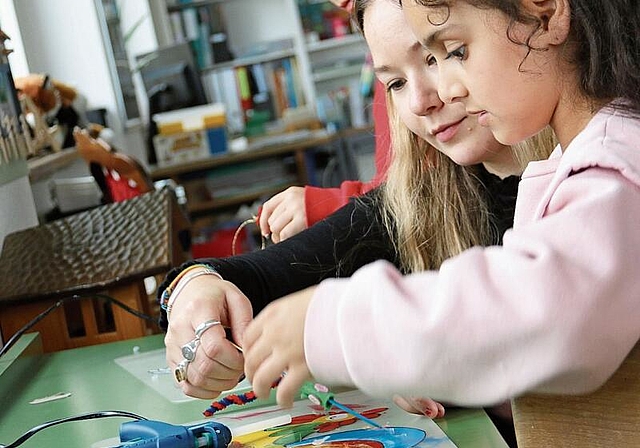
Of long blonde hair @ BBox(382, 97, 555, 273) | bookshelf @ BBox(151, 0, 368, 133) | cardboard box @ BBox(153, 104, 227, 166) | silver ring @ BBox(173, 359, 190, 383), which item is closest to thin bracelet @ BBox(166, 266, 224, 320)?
silver ring @ BBox(173, 359, 190, 383)

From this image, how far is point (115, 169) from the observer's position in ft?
8.08

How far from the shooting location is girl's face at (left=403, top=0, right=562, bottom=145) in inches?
29.1

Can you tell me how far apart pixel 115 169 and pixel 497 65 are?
1.82 m

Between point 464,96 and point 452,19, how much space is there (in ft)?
0.25

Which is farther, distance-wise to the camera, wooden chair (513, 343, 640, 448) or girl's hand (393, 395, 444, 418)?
girl's hand (393, 395, 444, 418)

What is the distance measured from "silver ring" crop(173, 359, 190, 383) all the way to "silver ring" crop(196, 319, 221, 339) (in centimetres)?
3

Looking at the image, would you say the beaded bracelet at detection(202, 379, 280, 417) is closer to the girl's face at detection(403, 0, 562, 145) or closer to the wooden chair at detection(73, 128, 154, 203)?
the girl's face at detection(403, 0, 562, 145)

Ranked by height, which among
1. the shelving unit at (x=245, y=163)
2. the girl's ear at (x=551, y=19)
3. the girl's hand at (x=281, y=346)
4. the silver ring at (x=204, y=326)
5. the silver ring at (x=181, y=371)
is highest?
the girl's ear at (x=551, y=19)

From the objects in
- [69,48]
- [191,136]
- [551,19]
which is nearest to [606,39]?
[551,19]

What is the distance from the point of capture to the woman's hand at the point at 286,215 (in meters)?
1.45

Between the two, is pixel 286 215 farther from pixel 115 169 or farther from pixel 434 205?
pixel 115 169

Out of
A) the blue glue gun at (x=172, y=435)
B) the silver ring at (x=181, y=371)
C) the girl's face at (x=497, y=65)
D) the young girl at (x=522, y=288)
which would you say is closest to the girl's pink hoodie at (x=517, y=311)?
the young girl at (x=522, y=288)

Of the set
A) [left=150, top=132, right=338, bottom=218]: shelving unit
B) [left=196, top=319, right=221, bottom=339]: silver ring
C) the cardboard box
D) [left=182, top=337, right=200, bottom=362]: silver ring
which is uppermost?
[left=196, top=319, right=221, bottom=339]: silver ring

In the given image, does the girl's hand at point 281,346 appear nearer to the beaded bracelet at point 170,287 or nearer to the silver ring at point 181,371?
the silver ring at point 181,371
